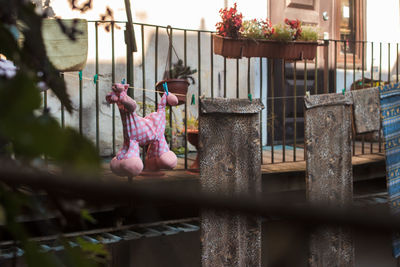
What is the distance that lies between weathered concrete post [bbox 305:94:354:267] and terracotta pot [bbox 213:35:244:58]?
1.97 ft

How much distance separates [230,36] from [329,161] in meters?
1.05

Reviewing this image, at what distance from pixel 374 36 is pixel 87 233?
4663 mm

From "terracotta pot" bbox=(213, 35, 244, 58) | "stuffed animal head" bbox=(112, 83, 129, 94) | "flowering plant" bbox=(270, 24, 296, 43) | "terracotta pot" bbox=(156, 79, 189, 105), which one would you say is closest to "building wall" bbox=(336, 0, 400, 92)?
"flowering plant" bbox=(270, 24, 296, 43)

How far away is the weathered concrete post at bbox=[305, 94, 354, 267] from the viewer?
9.75 feet

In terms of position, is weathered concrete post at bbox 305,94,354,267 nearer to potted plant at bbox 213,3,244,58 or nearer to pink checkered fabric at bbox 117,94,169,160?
potted plant at bbox 213,3,244,58

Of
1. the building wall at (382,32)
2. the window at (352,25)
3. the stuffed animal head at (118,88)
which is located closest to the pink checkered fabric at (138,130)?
the stuffed animal head at (118,88)

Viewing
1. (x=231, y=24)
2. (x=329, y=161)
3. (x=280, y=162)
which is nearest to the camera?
(x=329, y=161)

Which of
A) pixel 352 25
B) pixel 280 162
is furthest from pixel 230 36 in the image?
pixel 352 25

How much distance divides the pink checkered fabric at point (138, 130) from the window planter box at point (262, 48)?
681mm

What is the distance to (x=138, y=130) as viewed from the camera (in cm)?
281

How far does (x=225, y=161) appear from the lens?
263 cm

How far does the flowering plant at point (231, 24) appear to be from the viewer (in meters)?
3.29

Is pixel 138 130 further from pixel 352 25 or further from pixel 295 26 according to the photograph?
pixel 352 25

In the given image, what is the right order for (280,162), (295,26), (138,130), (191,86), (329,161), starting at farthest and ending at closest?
(191,86), (280,162), (295,26), (329,161), (138,130)
